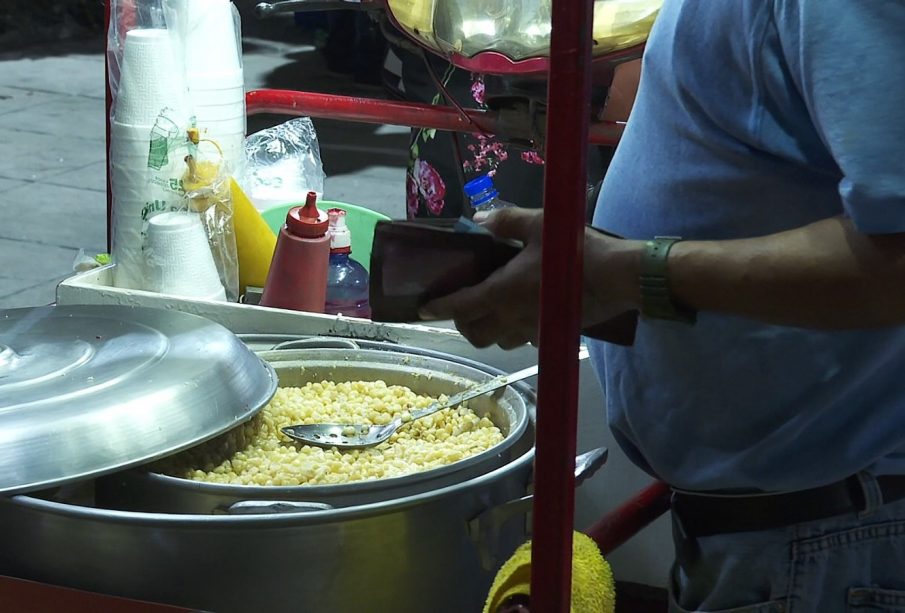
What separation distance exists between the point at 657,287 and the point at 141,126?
0.99 meters

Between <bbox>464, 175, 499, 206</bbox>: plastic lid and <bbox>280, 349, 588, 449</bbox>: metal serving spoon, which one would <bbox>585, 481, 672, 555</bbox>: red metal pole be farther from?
<bbox>464, 175, 499, 206</bbox>: plastic lid

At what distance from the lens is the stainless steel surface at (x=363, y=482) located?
38.9 inches

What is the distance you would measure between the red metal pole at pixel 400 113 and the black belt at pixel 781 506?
0.76 m

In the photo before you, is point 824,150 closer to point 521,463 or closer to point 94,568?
point 521,463

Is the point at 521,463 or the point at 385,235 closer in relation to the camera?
the point at 385,235

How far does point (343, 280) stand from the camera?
162 cm

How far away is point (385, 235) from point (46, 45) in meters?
7.26

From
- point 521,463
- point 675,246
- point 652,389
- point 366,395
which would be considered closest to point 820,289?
point 675,246

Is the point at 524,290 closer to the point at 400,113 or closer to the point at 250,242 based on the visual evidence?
the point at 250,242

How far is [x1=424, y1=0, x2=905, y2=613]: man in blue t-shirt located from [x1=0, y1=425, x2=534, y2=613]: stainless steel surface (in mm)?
194

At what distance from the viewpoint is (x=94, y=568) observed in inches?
38.1

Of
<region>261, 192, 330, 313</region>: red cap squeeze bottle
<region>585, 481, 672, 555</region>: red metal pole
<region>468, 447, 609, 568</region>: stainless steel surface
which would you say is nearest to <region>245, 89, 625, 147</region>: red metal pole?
<region>261, 192, 330, 313</region>: red cap squeeze bottle

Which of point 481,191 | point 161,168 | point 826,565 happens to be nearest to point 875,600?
point 826,565

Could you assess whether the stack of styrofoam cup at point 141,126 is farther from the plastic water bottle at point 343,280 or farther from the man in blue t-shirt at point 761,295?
the man in blue t-shirt at point 761,295
